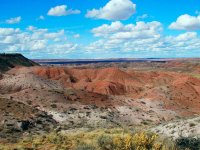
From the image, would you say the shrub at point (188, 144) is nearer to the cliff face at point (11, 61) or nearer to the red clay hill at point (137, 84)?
the red clay hill at point (137, 84)

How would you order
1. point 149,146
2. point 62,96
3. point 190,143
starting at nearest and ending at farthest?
point 149,146 → point 190,143 → point 62,96

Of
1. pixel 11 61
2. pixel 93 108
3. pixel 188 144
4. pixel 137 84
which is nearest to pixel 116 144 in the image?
pixel 188 144

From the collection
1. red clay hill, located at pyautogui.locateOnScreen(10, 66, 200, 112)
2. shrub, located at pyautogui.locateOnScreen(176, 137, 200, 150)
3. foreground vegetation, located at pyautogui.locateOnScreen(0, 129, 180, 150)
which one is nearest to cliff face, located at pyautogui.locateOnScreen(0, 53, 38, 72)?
red clay hill, located at pyautogui.locateOnScreen(10, 66, 200, 112)

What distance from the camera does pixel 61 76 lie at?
4500 inches

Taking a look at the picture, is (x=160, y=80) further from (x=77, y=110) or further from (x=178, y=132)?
(x=178, y=132)

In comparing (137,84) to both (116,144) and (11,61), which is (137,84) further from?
(116,144)

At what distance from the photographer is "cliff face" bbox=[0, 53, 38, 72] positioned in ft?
454

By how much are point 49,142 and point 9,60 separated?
133m

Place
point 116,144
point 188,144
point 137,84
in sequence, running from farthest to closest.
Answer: point 137,84
point 188,144
point 116,144

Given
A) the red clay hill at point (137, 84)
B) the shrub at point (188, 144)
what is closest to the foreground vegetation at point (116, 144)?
the shrub at point (188, 144)

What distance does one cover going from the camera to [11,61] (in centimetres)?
15588

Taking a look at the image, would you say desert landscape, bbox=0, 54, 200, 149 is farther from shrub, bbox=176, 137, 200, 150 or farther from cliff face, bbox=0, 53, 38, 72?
cliff face, bbox=0, 53, 38, 72

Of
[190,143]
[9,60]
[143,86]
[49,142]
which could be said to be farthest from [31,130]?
[9,60]

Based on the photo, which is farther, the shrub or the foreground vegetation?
the shrub
